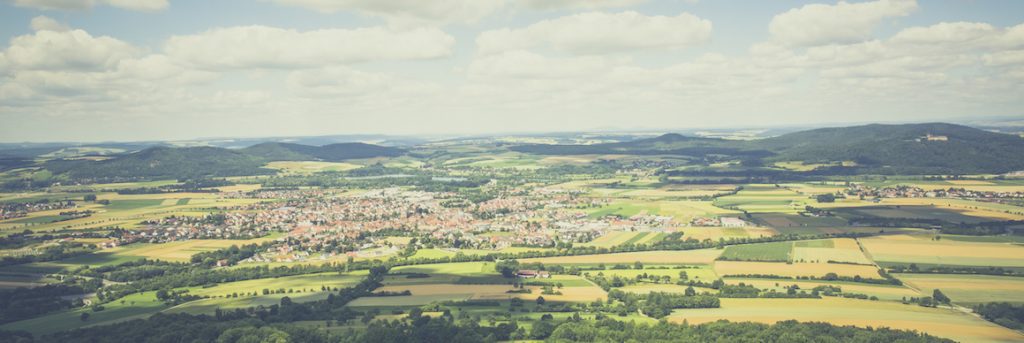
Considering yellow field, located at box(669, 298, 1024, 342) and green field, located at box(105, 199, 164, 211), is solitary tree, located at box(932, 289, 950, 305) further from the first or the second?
green field, located at box(105, 199, 164, 211)

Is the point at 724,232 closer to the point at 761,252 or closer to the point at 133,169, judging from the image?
the point at 761,252

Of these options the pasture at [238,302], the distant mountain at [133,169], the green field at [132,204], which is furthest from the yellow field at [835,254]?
the distant mountain at [133,169]

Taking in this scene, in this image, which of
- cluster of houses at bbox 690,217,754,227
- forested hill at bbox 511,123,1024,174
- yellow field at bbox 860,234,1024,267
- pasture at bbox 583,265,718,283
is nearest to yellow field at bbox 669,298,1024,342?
pasture at bbox 583,265,718,283

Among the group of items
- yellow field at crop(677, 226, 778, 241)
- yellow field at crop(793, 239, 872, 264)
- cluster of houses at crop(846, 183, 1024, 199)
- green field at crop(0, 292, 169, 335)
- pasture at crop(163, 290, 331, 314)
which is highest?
cluster of houses at crop(846, 183, 1024, 199)

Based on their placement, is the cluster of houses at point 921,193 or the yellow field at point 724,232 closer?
the yellow field at point 724,232

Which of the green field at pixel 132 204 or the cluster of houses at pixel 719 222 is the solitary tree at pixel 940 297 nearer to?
the cluster of houses at pixel 719 222

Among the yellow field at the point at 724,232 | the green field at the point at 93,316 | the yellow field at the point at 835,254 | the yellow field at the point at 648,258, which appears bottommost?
the green field at the point at 93,316

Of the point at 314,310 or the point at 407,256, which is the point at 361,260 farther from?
the point at 314,310
